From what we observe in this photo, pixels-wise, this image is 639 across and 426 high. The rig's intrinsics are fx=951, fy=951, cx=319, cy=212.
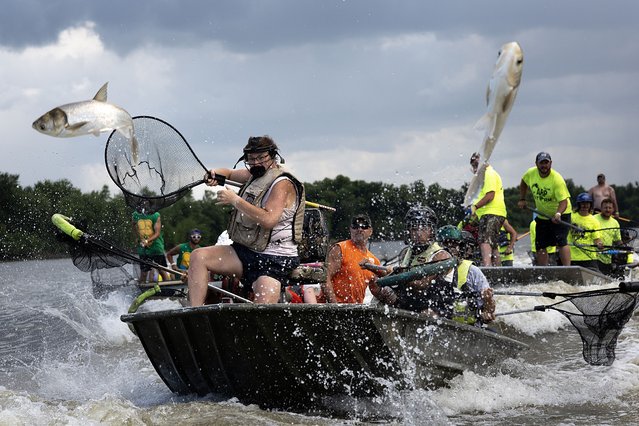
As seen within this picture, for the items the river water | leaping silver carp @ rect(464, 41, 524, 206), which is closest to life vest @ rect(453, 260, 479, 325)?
the river water

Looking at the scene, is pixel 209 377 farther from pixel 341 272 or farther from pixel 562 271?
pixel 562 271

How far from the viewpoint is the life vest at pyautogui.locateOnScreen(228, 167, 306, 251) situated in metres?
7.84

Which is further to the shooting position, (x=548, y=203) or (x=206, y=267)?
(x=548, y=203)

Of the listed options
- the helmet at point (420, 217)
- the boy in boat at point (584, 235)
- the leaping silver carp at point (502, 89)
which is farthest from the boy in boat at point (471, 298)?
the boy in boat at point (584, 235)

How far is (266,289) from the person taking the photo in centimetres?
782

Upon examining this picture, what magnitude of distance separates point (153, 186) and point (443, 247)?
2.68 m

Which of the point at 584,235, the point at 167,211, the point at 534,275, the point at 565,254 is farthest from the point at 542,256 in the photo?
the point at 167,211

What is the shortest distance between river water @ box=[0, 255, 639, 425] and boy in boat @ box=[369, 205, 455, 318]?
2.39 feet

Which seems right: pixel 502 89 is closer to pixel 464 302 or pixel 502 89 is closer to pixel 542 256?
pixel 464 302

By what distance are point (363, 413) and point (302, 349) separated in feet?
2.72

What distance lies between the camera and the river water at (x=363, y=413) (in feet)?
25.0

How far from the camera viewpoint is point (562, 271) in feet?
49.5

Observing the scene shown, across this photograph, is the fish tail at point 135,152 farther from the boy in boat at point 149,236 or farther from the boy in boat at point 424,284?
the boy in boat at point 149,236

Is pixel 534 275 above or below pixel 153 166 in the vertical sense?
below
